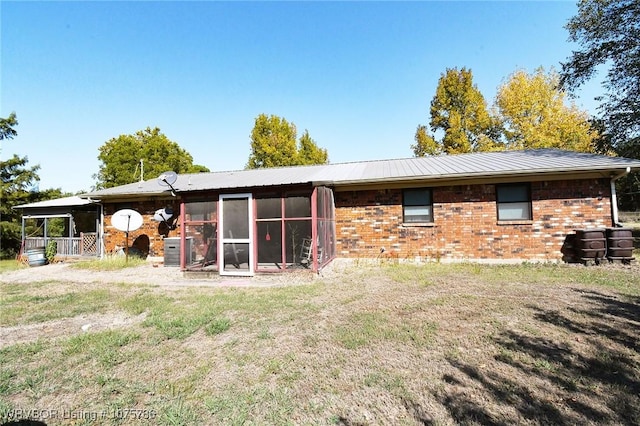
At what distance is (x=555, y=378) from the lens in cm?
289

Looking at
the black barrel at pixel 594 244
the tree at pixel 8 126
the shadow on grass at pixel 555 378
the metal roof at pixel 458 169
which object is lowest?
the shadow on grass at pixel 555 378

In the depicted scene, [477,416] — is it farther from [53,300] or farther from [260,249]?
[53,300]

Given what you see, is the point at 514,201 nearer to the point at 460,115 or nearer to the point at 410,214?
the point at 410,214

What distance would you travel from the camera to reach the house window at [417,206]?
983cm

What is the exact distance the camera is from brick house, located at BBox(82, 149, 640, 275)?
27.5ft

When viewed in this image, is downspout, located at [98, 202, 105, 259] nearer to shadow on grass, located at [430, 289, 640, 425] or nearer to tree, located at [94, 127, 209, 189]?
shadow on grass, located at [430, 289, 640, 425]

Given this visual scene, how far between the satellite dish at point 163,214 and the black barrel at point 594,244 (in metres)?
13.5

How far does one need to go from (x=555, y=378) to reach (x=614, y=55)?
17.0m

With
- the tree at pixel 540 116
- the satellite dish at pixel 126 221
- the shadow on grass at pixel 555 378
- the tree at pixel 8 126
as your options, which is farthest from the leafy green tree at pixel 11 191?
the tree at pixel 540 116

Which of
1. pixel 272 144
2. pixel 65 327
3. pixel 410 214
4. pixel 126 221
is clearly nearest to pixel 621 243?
pixel 410 214

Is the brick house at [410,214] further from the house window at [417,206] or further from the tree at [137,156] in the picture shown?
the tree at [137,156]

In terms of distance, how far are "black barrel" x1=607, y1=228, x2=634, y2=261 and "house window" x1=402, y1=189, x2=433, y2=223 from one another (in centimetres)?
458

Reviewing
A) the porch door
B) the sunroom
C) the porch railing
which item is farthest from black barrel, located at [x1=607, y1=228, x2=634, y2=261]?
the porch railing

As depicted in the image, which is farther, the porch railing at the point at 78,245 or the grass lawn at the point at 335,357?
the porch railing at the point at 78,245
